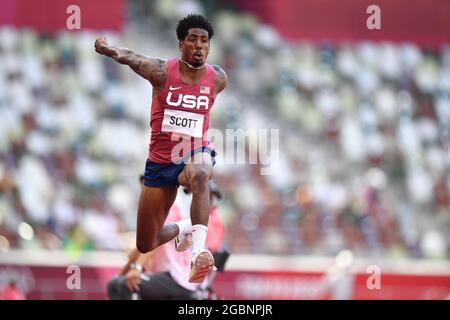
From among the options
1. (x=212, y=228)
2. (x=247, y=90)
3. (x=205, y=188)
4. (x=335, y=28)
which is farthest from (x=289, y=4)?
(x=205, y=188)

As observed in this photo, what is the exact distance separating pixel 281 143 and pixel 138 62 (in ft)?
40.2

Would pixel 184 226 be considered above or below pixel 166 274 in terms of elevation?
above

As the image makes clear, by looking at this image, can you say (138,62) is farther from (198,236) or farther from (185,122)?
(198,236)

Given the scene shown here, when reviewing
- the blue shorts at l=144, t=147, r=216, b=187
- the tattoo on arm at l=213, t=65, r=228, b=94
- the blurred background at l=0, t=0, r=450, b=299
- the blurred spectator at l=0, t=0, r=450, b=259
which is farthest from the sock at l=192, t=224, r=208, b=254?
the blurred spectator at l=0, t=0, r=450, b=259

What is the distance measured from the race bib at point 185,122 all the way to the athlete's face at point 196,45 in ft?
1.53

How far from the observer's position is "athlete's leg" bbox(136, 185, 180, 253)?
32.2 ft

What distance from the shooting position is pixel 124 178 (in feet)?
64.6

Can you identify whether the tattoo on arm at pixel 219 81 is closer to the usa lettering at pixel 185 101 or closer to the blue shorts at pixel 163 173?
the usa lettering at pixel 185 101

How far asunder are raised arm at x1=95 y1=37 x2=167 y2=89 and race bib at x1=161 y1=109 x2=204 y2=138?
0.28m

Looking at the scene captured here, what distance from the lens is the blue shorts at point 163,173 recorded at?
31.6 ft

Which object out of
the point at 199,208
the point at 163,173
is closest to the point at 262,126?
the point at 163,173

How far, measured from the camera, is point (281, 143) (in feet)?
70.8

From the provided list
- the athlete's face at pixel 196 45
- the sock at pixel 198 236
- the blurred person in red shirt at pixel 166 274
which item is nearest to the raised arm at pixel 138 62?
the athlete's face at pixel 196 45

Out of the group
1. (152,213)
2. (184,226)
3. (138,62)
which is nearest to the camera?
(138,62)
